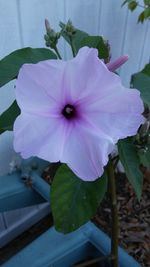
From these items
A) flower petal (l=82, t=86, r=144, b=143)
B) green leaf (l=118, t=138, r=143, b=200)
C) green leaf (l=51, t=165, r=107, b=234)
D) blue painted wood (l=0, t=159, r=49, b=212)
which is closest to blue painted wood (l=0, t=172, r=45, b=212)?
blue painted wood (l=0, t=159, r=49, b=212)

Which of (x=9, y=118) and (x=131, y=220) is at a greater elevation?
(x=9, y=118)

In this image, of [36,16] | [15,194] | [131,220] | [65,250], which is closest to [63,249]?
[65,250]

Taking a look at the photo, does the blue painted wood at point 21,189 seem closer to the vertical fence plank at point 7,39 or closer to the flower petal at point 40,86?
the vertical fence plank at point 7,39

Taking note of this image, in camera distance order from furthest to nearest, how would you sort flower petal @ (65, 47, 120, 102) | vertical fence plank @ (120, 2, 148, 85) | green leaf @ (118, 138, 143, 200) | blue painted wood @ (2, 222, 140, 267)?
vertical fence plank @ (120, 2, 148, 85), blue painted wood @ (2, 222, 140, 267), green leaf @ (118, 138, 143, 200), flower petal @ (65, 47, 120, 102)

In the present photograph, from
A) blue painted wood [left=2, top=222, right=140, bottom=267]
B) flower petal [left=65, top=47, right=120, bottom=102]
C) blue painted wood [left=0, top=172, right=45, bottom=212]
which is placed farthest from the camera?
blue painted wood [left=0, top=172, right=45, bottom=212]

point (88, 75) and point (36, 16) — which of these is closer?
point (88, 75)

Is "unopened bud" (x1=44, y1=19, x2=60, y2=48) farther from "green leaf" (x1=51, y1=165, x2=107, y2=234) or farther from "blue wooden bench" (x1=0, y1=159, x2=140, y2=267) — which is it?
"blue wooden bench" (x1=0, y1=159, x2=140, y2=267)

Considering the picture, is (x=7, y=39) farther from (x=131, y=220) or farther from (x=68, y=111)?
(x=131, y=220)
